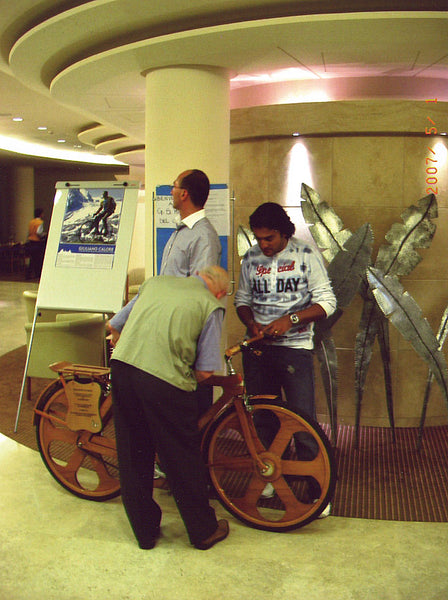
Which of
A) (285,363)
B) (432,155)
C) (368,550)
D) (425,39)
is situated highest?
(425,39)

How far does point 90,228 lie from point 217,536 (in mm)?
2458

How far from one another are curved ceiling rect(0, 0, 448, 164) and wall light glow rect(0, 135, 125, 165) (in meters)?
9.13

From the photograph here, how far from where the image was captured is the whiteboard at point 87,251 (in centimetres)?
464

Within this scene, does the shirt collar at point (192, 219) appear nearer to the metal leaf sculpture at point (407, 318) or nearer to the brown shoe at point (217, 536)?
the metal leaf sculpture at point (407, 318)

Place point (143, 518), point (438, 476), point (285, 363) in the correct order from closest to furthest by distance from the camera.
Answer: point (143, 518), point (285, 363), point (438, 476)

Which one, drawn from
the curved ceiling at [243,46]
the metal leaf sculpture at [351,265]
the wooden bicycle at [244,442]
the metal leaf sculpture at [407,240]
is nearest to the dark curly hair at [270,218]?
the wooden bicycle at [244,442]

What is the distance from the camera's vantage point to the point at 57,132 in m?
12.8

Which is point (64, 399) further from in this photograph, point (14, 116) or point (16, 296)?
point (16, 296)

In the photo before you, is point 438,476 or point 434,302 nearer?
point 438,476

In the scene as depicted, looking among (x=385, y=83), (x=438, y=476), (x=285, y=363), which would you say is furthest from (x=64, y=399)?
(x=385, y=83)

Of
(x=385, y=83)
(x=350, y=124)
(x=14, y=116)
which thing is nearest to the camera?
(x=350, y=124)

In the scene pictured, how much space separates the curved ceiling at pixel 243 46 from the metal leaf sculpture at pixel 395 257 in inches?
42.6

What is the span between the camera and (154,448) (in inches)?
125

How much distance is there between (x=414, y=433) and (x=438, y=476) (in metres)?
0.90
